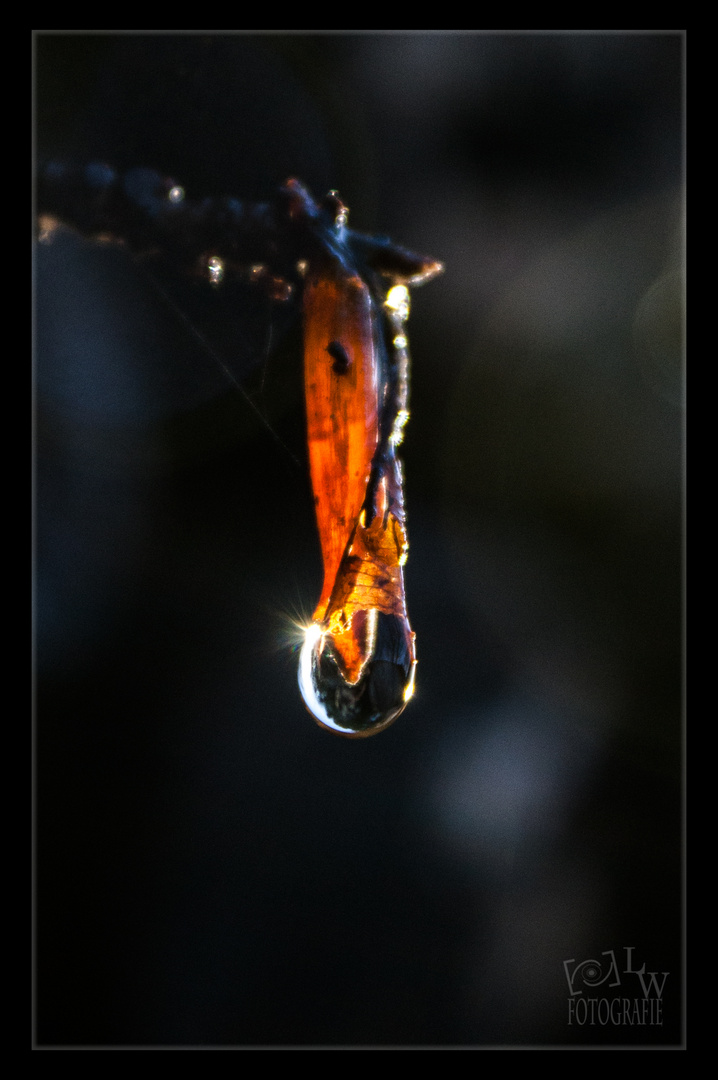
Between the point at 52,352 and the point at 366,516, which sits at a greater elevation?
the point at 52,352

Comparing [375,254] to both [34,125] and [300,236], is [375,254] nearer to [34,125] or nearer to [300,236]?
[300,236]

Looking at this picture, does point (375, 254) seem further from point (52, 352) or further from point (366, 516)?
point (52, 352)

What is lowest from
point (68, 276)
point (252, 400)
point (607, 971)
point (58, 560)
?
point (607, 971)

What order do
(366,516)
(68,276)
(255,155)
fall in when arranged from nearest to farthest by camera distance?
(366,516) < (255,155) < (68,276)

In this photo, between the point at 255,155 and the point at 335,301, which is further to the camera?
the point at 255,155

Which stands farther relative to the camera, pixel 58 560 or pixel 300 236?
pixel 58 560

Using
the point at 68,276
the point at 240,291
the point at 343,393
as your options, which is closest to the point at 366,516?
the point at 343,393

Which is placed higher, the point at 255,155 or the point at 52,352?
the point at 255,155

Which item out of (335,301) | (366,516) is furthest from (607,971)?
(335,301)

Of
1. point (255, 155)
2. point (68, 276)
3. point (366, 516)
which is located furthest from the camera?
point (68, 276)
